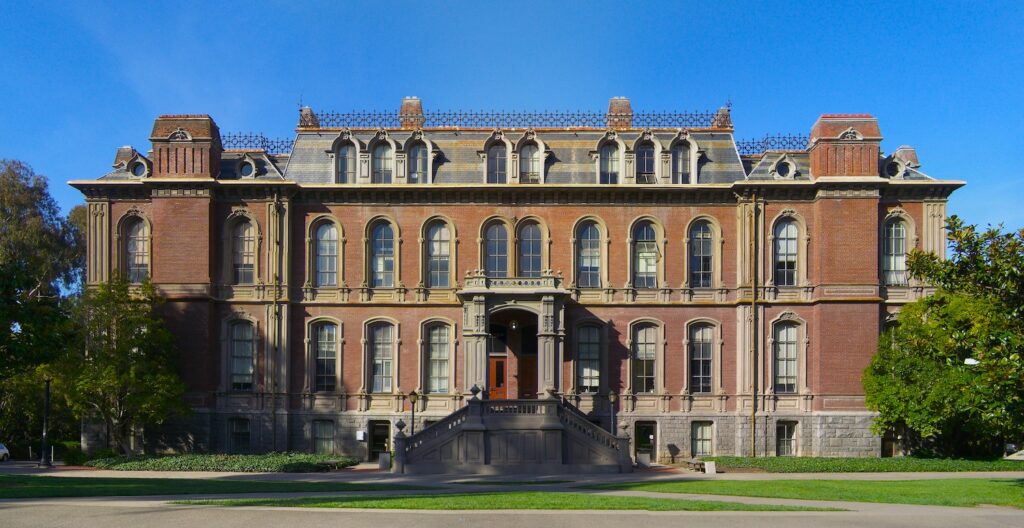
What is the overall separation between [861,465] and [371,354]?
60.7 feet

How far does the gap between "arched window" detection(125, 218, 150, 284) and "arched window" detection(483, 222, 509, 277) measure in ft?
44.3

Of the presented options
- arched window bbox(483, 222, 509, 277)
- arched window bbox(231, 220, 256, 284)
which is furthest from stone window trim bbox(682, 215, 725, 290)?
arched window bbox(231, 220, 256, 284)

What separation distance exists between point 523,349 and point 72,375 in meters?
16.6

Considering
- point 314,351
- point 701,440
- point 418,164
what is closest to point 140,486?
point 314,351

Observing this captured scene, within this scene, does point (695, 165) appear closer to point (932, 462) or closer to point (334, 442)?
point (932, 462)

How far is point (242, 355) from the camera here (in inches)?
1342

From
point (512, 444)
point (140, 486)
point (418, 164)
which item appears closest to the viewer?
point (140, 486)

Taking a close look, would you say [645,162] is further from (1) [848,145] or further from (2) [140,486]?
(2) [140,486]

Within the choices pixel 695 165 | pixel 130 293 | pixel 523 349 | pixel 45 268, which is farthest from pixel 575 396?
pixel 45 268

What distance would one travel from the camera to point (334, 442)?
111ft

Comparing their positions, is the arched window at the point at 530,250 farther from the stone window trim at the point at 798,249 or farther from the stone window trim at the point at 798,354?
the stone window trim at the point at 798,354

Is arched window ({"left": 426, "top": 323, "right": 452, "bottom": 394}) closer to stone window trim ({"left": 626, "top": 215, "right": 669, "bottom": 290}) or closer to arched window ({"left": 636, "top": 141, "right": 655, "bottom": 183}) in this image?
stone window trim ({"left": 626, "top": 215, "right": 669, "bottom": 290})

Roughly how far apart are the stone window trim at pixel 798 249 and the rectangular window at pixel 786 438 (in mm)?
5422

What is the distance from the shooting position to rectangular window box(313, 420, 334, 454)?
3391cm
